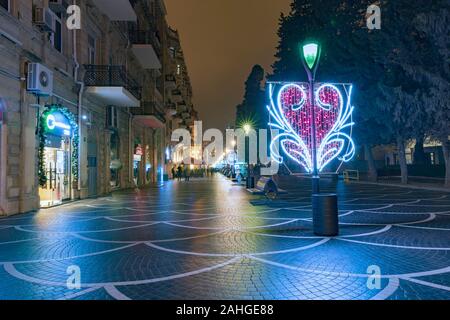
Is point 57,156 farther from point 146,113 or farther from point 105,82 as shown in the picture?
point 146,113

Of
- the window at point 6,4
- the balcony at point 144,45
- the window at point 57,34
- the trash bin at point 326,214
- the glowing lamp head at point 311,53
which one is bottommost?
the trash bin at point 326,214

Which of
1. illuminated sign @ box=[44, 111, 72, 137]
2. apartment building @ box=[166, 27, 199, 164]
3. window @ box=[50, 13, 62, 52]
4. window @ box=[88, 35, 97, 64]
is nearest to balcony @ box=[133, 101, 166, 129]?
window @ box=[88, 35, 97, 64]

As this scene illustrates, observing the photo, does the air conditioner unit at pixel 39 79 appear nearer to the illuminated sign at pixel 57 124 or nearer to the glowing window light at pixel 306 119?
the illuminated sign at pixel 57 124

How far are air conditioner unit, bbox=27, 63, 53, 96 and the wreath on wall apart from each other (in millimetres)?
1021

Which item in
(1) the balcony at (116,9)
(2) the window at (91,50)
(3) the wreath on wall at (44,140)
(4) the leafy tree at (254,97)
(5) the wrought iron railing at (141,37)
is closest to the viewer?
(3) the wreath on wall at (44,140)

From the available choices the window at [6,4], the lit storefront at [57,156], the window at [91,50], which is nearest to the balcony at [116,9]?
the window at [91,50]

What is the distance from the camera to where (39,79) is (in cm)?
1327

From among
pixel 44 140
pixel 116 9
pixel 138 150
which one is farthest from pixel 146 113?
pixel 44 140

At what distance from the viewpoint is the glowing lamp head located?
895 cm

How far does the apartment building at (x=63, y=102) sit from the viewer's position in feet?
41.1

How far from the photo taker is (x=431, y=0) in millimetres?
23219

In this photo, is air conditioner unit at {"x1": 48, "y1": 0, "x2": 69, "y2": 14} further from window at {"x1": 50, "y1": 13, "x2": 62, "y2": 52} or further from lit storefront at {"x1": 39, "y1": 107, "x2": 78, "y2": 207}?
lit storefront at {"x1": 39, "y1": 107, "x2": 78, "y2": 207}

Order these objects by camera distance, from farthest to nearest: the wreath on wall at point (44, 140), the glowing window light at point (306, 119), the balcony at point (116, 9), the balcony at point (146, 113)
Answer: the balcony at point (146, 113) → the balcony at point (116, 9) → the wreath on wall at point (44, 140) → the glowing window light at point (306, 119)

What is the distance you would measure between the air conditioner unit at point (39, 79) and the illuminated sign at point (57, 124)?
1.08m
